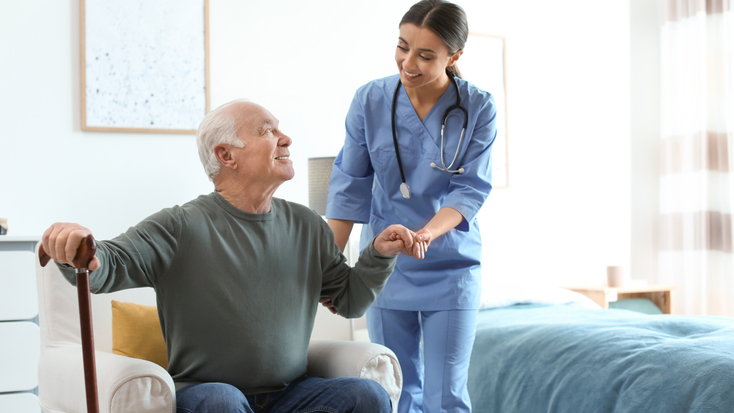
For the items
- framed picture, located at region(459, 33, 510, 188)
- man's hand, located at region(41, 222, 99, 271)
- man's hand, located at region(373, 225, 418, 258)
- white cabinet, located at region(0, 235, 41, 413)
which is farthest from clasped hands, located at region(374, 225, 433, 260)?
framed picture, located at region(459, 33, 510, 188)

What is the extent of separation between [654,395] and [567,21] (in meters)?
2.57

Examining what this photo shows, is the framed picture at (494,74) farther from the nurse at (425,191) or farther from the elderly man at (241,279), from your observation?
the elderly man at (241,279)

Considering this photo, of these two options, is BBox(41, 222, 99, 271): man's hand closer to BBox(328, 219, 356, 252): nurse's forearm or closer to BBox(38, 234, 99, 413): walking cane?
BBox(38, 234, 99, 413): walking cane

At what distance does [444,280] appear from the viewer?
5.45ft

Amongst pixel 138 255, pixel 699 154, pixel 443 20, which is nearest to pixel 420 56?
pixel 443 20

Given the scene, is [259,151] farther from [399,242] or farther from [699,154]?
[699,154]

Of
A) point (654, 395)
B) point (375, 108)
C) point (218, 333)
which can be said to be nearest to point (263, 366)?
point (218, 333)

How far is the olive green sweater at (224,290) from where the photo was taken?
1240mm

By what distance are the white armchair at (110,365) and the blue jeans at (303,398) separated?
0.07 meters

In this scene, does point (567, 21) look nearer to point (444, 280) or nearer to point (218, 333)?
point (444, 280)

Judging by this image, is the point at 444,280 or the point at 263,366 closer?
the point at 263,366

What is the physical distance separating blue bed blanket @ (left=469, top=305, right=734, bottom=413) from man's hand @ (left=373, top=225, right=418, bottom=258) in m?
0.85

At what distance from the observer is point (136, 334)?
1708 mm

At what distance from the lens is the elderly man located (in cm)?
Result: 122
